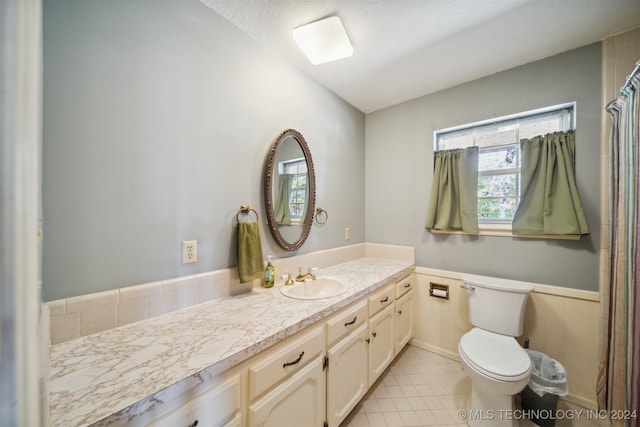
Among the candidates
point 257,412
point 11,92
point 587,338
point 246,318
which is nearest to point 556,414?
point 587,338

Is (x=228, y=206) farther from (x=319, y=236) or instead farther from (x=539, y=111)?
(x=539, y=111)

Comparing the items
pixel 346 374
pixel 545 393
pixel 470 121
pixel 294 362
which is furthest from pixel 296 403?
pixel 470 121

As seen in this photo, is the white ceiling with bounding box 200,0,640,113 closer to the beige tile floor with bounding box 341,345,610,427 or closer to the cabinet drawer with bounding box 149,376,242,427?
the cabinet drawer with bounding box 149,376,242,427

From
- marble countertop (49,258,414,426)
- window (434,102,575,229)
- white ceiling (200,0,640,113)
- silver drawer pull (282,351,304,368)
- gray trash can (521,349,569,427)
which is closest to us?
marble countertop (49,258,414,426)

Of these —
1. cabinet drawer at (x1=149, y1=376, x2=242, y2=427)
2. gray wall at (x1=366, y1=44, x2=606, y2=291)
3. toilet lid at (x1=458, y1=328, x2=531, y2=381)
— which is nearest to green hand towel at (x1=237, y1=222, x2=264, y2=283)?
cabinet drawer at (x1=149, y1=376, x2=242, y2=427)

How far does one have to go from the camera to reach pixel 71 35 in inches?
36.4

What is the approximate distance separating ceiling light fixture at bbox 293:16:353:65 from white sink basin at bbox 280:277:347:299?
1.51 metres

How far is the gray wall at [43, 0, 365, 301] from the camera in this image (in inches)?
35.9

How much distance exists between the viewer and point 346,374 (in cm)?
138

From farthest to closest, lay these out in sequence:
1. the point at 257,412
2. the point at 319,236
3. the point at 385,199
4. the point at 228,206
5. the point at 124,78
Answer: the point at 385,199 → the point at 319,236 → the point at 228,206 → the point at 124,78 → the point at 257,412

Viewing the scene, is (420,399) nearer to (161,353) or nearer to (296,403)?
(296,403)

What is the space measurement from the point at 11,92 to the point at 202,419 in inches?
36.6

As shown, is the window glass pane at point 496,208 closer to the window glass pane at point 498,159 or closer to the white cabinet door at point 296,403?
the window glass pane at point 498,159

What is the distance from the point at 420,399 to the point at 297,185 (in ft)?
5.87
